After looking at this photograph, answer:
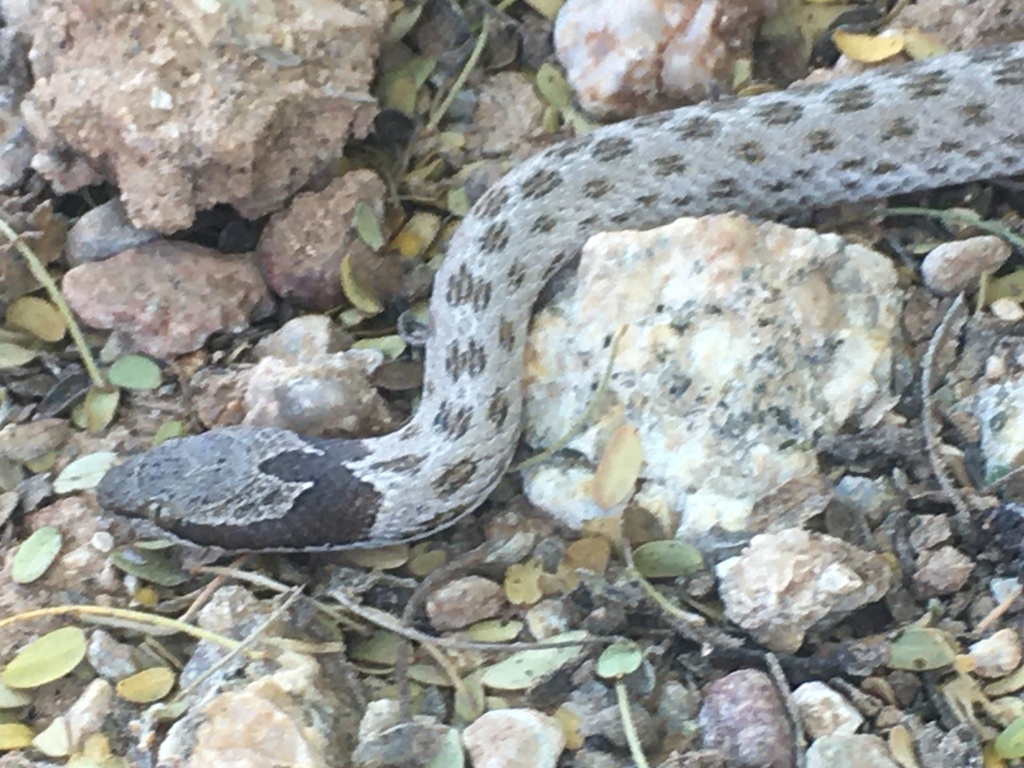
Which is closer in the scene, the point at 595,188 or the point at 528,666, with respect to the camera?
the point at 528,666

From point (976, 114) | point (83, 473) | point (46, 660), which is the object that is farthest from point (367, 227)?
point (976, 114)

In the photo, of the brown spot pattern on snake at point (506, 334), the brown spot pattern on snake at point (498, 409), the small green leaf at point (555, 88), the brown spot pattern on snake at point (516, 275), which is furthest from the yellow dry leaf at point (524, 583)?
the small green leaf at point (555, 88)

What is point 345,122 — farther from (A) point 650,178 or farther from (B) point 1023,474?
(B) point 1023,474

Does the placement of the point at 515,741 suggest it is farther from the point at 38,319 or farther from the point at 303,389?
the point at 38,319

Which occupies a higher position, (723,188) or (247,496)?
(723,188)

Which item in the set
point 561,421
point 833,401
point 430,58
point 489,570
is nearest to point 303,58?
point 430,58

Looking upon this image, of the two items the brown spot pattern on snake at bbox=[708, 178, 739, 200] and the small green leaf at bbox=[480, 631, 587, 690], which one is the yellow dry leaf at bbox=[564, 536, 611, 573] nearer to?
the small green leaf at bbox=[480, 631, 587, 690]

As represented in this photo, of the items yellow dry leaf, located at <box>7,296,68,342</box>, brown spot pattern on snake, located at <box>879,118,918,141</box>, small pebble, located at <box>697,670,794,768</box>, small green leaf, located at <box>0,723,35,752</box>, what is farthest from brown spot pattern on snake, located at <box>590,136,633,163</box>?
small green leaf, located at <box>0,723,35,752</box>
